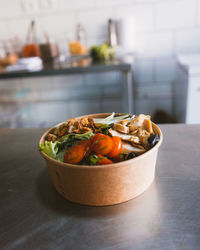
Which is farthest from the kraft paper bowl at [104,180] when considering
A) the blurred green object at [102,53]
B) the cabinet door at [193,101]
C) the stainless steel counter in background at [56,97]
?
the stainless steel counter in background at [56,97]

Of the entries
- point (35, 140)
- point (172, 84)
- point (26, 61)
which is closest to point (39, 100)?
point (26, 61)

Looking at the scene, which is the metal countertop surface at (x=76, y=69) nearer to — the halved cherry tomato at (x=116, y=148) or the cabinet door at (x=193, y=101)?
the cabinet door at (x=193, y=101)

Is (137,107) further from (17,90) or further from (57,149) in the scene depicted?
(57,149)

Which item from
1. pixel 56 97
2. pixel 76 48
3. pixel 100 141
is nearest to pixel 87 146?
pixel 100 141

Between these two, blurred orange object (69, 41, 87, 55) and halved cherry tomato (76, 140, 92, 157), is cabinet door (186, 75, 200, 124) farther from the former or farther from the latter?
halved cherry tomato (76, 140, 92, 157)

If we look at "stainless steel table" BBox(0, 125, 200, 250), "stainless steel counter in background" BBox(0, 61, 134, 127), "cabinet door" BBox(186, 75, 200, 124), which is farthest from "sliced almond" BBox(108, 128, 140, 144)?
"stainless steel counter in background" BBox(0, 61, 134, 127)

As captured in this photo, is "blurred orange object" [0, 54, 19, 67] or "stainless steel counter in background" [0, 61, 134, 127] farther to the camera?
"stainless steel counter in background" [0, 61, 134, 127]

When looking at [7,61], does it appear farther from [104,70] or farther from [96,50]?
[104,70]
